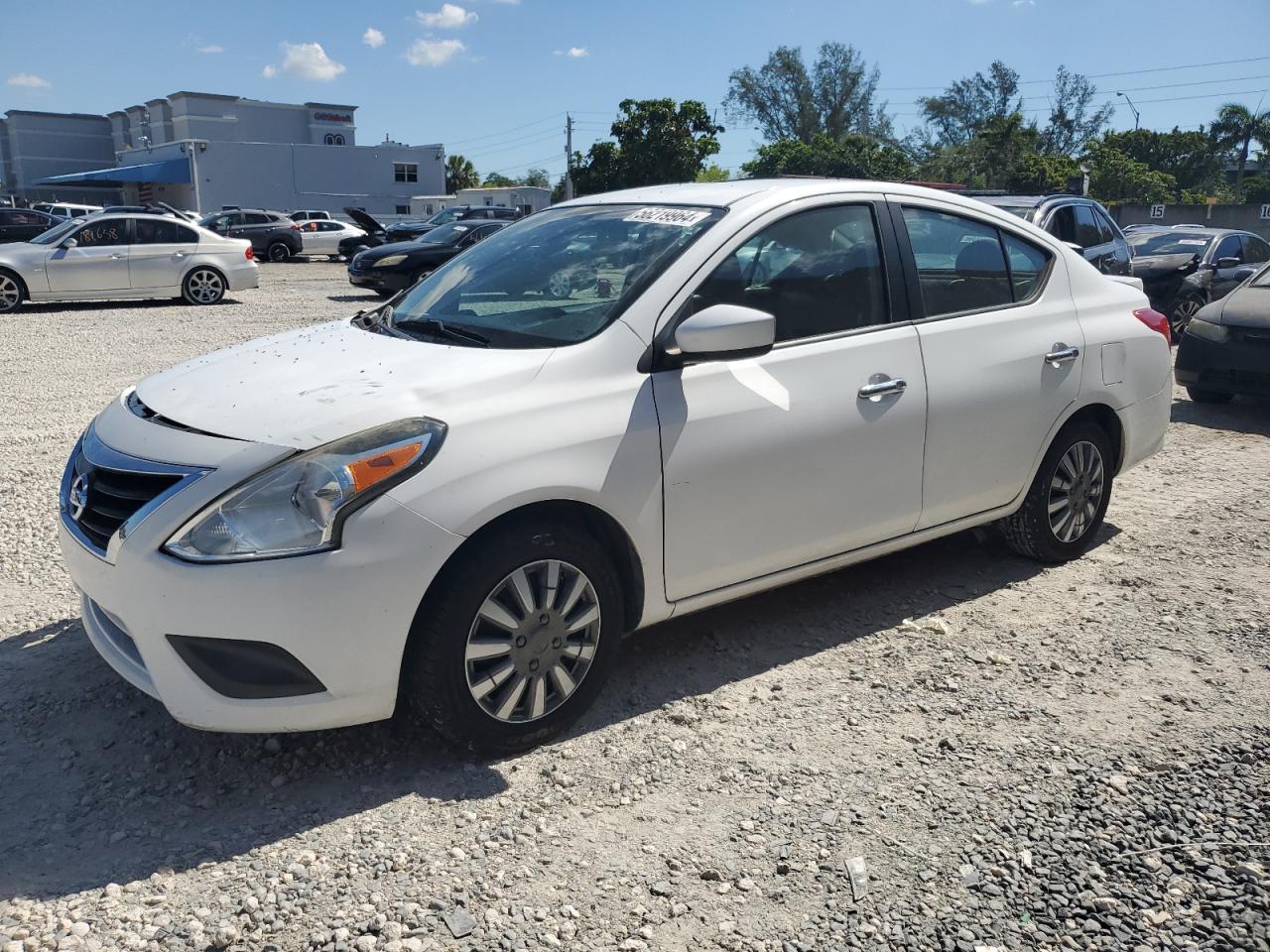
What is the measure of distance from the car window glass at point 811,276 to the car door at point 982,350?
228mm

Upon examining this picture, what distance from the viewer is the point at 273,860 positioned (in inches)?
114

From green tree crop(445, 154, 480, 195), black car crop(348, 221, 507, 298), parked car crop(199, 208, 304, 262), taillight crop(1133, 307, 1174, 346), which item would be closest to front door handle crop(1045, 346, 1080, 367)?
taillight crop(1133, 307, 1174, 346)

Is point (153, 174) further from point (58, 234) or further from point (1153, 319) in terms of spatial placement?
point (1153, 319)

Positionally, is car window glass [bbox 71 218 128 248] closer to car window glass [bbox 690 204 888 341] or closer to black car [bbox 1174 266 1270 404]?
black car [bbox 1174 266 1270 404]

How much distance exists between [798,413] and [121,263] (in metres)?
15.6

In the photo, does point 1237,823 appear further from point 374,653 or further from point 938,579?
point 374,653

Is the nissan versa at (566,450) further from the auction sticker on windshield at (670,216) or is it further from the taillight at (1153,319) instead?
the taillight at (1153,319)

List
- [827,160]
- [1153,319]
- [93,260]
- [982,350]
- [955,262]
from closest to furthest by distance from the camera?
[982,350]
[955,262]
[1153,319]
[93,260]
[827,160]

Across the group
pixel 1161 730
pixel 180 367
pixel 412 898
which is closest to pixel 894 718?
pixel 1161 730

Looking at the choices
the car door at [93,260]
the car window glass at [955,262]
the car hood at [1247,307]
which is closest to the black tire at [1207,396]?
the car hood at [1247,307]

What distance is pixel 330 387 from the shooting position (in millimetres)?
3363

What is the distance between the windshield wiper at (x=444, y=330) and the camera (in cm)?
372

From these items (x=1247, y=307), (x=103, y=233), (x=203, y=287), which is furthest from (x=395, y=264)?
(x=1247, y=307)

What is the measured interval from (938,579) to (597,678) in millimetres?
2186
